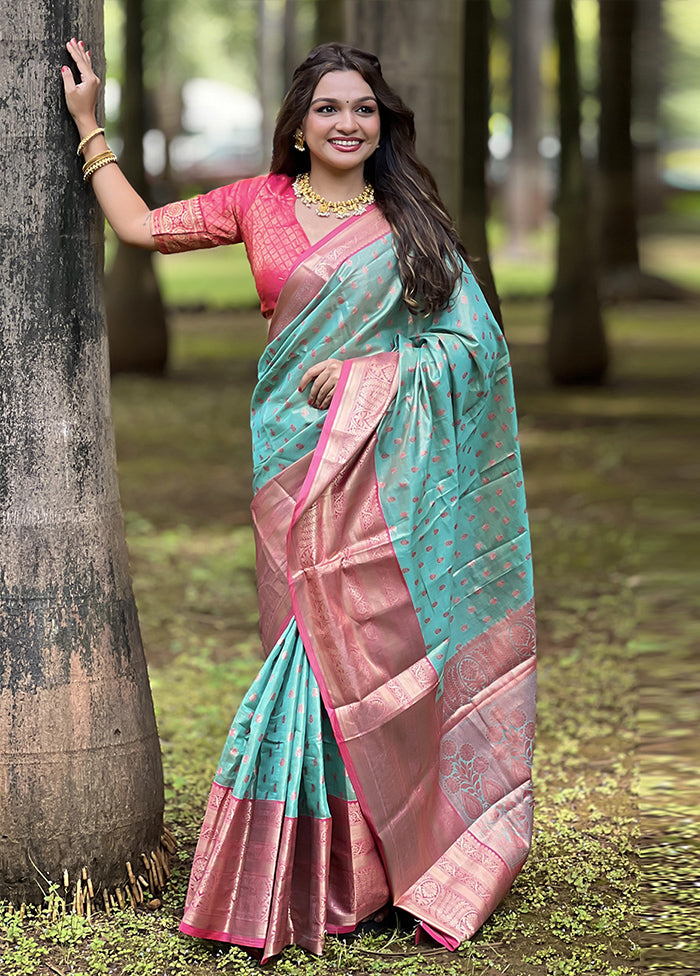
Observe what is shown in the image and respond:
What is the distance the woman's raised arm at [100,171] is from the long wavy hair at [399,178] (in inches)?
15.2

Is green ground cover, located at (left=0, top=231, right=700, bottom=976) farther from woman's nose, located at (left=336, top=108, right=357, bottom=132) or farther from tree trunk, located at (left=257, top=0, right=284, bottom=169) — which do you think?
tree trunk, located at (left=257, top=0, right=284, bottom=169)

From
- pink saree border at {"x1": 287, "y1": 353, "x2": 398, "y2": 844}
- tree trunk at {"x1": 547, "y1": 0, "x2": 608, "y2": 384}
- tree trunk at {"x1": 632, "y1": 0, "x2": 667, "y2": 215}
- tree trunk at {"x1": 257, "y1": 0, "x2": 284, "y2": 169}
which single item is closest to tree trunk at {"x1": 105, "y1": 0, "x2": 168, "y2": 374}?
tree trunk at {"x1": 547, "y1": 0, "x2": 608, "y2": 384}

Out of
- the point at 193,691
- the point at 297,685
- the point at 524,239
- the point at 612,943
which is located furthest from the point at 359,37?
the point at 524,239

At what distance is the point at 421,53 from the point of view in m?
6.37

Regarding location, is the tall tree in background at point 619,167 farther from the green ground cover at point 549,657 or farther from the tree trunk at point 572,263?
the green ground cover at point 549,657

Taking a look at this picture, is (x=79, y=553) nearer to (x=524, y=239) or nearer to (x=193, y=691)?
(x=193, y=691)

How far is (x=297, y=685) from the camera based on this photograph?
345 centimetres

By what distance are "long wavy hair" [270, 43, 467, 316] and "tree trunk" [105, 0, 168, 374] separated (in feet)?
32.3

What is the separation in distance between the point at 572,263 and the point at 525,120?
18.4 m

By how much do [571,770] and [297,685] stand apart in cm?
186

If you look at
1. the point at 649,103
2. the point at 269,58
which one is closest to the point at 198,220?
the point at 269,58

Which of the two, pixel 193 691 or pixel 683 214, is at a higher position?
pixel 683 214

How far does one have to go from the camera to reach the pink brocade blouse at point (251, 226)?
140 inches

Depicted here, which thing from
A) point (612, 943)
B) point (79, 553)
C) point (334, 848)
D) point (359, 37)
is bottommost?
point (612, 943)
